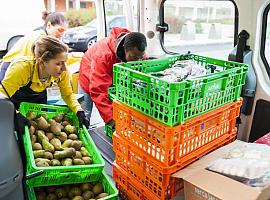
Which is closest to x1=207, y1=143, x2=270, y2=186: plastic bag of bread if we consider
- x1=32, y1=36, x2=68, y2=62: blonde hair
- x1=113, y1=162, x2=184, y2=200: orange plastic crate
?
x1=113, y1=162, x2=184, y2=200: orange plastic crate

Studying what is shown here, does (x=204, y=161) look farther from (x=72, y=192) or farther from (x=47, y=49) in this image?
(x=47, y=49)

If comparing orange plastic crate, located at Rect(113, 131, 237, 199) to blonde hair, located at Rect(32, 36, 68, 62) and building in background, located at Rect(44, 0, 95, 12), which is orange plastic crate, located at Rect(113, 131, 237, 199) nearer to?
blonde hair, located at Rect(32, 36, 68, 62)

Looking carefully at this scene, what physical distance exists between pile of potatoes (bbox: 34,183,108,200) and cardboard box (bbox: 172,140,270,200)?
18.8 inches

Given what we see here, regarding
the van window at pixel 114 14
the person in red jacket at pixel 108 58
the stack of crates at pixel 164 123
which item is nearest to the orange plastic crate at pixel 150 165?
the stack of crates at pixel 164 123

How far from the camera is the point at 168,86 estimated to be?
45.4 inches

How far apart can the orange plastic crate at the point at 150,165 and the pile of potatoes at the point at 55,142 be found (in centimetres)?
21

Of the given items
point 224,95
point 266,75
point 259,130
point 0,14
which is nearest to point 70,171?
point 224,95

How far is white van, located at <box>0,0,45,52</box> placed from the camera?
3936 millimetres

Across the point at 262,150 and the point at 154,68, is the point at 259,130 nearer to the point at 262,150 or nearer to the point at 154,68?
the point at 262,150

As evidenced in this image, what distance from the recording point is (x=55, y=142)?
165 cm

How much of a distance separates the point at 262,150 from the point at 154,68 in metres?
0.72

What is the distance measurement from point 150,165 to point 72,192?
1.59 feet

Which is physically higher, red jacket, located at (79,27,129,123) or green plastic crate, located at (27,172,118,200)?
red jacket, located at (79,27,129,123)

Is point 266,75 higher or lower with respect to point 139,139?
higher
